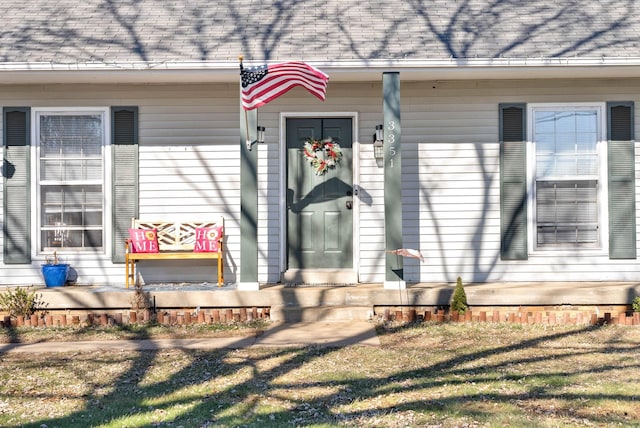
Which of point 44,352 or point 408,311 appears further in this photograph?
point 408,311

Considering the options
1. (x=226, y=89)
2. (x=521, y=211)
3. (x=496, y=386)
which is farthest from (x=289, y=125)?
(x=496, y=386)

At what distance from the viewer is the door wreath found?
8.07m

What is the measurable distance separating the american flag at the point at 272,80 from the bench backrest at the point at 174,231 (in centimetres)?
205

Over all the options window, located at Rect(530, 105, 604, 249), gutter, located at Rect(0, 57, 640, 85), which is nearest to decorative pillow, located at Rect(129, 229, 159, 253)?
gutter, located at Rect(0, 57, 640, 85)

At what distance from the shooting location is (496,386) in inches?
179

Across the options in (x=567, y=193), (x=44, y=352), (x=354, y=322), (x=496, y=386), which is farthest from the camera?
(x=567, y=193)

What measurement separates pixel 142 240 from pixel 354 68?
10.6ft

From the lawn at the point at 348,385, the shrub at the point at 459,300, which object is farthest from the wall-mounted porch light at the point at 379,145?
the lawn at the point at 348,385

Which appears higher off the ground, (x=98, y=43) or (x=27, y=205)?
(x=98, y=43)

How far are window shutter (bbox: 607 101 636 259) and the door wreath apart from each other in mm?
3359

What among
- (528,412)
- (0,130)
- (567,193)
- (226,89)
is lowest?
(528,412)

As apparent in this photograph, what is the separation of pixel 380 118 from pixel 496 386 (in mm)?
4267

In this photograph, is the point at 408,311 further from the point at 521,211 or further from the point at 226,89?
the point at 226,89

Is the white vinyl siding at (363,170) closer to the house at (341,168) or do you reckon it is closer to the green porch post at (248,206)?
the house at (341,168)
